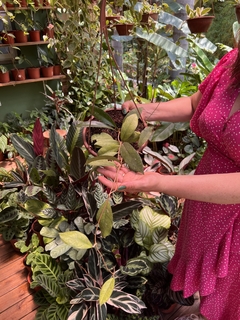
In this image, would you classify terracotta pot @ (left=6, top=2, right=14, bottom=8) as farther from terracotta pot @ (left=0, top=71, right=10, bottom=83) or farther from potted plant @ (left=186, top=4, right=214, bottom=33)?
potted plant @ (left=186, top=4, right=214, bottom=33)

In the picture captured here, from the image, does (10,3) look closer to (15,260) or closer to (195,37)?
(195,37)

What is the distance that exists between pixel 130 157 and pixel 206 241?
425 millimetres

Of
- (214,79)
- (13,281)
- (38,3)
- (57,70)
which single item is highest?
(38,3)

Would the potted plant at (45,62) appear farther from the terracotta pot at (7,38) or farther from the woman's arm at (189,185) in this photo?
the woman's arm at (189,185)

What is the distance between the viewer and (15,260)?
1.65 metres

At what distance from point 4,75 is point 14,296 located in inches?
78.7

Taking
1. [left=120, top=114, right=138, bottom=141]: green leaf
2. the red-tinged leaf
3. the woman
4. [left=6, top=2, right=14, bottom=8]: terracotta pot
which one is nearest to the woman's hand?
the woman

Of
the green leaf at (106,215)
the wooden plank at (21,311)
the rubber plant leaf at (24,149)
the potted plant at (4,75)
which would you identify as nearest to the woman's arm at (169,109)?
the green leaf at (106,215)

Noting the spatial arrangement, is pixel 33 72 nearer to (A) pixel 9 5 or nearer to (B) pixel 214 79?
(A) pixel 9 5

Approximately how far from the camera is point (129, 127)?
2.57ft

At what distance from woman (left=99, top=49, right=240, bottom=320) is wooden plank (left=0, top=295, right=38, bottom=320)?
71 centimetres

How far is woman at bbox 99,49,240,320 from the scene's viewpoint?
68 cm

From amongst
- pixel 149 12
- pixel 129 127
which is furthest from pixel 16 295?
pixel 149 12

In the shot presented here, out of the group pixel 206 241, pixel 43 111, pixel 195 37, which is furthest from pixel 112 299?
pixel 43 111
